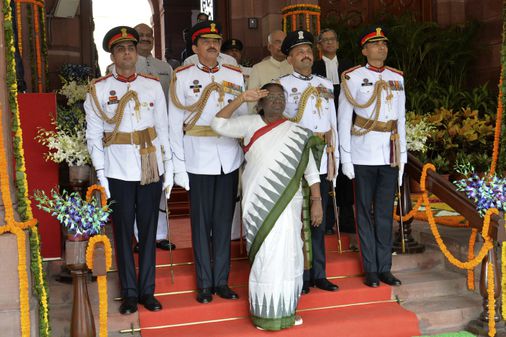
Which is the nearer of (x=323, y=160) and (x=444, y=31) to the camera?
(x=323, y=160)

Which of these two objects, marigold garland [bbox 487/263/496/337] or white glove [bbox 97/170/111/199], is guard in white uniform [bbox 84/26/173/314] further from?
marigold garland [bbox 487/263/496/337]

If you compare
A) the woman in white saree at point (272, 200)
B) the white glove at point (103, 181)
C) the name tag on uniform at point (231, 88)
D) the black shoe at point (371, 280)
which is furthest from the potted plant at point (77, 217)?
the black shoe at point (371, 280)

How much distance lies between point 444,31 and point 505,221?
6.29 metres

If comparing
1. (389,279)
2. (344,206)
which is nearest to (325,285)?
(389,279)

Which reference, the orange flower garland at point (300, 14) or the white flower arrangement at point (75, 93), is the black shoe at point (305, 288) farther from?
the orange flower garland at point (300, 14)

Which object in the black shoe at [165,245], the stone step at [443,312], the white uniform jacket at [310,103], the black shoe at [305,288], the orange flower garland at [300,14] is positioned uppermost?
the orange flower garland at [300,14]

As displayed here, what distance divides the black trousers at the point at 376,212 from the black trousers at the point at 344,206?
0.79 meters

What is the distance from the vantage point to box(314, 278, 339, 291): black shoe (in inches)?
211

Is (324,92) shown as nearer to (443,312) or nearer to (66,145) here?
(443,312)

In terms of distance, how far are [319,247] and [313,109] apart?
1.09 m

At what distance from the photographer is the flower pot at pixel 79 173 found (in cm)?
542

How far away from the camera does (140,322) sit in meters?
4.88

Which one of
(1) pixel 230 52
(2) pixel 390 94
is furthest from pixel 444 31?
(2) pixel 390 94

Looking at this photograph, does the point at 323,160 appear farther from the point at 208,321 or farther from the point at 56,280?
the point at 56,280
